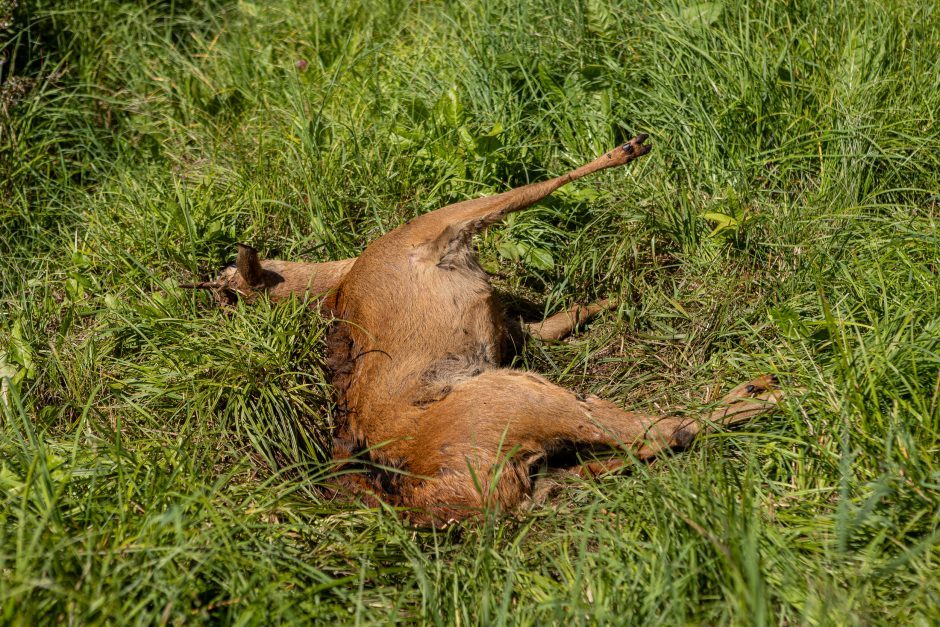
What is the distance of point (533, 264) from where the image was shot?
4.38 metres

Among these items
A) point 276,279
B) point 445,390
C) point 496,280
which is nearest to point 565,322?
point 496,280

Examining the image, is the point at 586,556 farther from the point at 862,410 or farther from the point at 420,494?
the point at 862,410

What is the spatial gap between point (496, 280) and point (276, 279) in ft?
4.06

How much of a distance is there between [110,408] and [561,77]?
3.25 meters

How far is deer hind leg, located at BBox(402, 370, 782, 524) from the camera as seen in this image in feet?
10.6

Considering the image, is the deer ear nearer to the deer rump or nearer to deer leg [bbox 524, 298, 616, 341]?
the deer rump

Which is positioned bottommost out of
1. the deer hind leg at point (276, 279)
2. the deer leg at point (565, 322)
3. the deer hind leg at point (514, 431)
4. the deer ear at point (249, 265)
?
the deer leg at point (565, 322)

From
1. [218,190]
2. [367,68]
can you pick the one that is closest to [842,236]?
[367,68]

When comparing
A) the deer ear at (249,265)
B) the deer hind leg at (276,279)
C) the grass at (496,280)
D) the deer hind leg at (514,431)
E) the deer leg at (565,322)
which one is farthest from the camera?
the deer leg at (565,322)

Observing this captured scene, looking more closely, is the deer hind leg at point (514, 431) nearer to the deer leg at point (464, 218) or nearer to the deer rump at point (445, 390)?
the deer rump at point (445, 390)

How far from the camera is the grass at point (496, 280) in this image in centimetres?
261

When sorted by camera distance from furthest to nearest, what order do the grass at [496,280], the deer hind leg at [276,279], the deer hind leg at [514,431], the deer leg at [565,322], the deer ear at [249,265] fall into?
the deer leg at [565,322], the deer hind leg at [276,279], the deer ear at [249,265], the deer hind leg at [514,431], the grass at [496,280]

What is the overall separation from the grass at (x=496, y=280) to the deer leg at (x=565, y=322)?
8 cm

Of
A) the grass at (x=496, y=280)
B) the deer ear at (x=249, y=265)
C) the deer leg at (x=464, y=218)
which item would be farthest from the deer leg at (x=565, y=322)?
the deer ear at (x=249, y=265)
